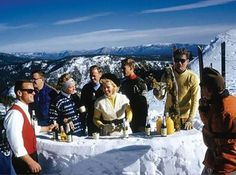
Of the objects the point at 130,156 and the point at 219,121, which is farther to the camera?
the point at 130,156

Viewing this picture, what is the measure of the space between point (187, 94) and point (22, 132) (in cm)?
306

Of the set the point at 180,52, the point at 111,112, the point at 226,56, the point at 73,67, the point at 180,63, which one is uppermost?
the point at 73,67

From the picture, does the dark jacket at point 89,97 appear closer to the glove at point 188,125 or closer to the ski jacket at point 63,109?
the ski jacket at point 63,109

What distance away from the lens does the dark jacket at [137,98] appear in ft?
24.3

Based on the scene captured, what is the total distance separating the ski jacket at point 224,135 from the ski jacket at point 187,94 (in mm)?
2221

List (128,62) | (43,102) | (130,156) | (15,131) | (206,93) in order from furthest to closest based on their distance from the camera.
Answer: (43,102)
(128,62)
(130,156)
(15,131)
(206,93)

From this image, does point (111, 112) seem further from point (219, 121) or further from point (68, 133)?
point (219, 121)

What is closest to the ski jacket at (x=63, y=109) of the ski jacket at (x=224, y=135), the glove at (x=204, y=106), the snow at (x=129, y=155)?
the snow at (x=129, y=155)

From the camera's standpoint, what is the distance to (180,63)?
6.38 meters

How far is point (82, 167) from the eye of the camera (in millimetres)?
5980

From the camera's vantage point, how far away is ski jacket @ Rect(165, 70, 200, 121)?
6410mm

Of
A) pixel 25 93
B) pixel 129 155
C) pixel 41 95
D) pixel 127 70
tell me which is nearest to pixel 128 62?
pixel 127 70

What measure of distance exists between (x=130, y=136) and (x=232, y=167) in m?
2.73

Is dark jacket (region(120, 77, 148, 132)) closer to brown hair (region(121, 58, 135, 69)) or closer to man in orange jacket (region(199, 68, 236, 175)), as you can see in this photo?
brown hair (region(121, 58, 135, 69))
